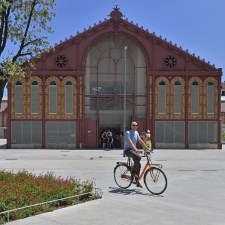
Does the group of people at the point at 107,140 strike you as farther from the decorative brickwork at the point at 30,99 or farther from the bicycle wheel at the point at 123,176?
the bicycle wheel at the point at 123,176

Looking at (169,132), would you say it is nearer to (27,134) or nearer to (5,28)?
(27,134)

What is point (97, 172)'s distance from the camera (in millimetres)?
17125

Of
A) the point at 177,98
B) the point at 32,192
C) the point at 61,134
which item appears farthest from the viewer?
the point at 177,98

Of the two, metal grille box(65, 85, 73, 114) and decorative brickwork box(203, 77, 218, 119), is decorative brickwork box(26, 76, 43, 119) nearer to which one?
metal grille box(65, 85, 73, 114)

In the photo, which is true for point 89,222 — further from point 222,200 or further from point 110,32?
point 110,32

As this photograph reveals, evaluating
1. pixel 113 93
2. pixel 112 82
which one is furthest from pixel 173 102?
pixel 112 82

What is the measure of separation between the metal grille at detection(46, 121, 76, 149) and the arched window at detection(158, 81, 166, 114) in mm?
8085

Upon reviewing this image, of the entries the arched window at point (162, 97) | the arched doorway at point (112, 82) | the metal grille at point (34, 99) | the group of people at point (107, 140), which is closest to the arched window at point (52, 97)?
the metal grille at point (34, 99)

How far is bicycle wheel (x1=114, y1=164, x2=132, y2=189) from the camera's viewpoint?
1234 centimetres

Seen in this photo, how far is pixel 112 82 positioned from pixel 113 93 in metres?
1.04

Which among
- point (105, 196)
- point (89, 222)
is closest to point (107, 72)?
point (105, 196)

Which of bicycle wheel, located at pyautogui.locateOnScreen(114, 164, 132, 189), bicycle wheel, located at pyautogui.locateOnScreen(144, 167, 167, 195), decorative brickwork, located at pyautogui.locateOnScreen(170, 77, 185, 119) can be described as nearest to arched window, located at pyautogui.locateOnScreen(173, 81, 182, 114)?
decorative brickwork, located at pyautogui.locateOnScreen(170, 77, 185, 119)

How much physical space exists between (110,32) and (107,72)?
12.2ft

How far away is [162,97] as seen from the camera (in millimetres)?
37812
